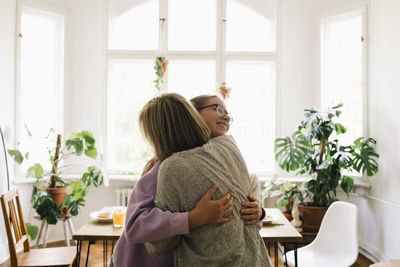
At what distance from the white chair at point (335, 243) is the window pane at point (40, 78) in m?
3.17

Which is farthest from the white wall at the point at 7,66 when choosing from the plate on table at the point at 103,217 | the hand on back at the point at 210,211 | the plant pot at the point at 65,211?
the hand on back at the point at 210,211

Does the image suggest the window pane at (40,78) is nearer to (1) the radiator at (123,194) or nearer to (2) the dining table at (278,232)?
(1) the radiator at (123,194)

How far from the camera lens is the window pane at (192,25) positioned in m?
4.47

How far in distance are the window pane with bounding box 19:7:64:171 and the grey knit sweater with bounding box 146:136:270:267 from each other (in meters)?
3.56

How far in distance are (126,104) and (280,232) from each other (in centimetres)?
300

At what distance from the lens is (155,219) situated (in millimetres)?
958

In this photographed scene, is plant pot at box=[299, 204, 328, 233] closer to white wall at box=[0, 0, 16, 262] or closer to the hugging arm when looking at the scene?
the hugging arm

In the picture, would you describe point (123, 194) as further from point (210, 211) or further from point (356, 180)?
point (210, 211)

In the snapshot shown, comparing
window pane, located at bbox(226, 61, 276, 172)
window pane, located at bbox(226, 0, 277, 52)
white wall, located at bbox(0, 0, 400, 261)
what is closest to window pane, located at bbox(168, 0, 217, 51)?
window pane, located at bbox(226, 0, 277, 52)

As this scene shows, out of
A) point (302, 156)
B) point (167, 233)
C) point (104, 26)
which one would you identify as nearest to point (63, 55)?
point (104, 26)

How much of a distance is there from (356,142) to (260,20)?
6.47 ft

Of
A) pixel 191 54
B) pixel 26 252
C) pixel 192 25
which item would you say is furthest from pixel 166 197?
pixel 192 25

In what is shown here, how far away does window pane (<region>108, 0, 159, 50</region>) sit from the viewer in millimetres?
4473

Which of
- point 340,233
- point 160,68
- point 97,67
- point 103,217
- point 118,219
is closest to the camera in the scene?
point 118,219
